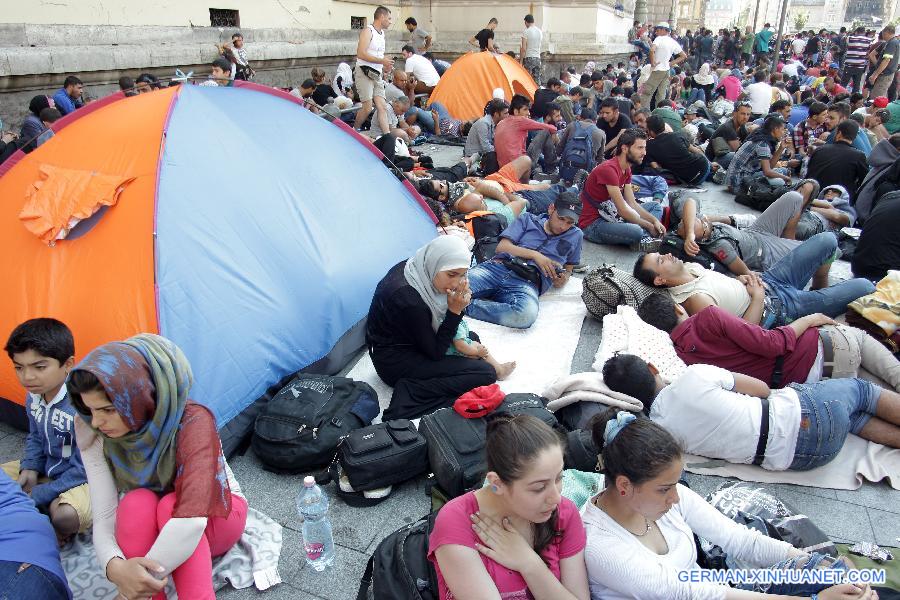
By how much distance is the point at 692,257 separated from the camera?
15.9ft

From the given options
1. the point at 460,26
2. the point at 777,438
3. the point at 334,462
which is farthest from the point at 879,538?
the point at 460,26

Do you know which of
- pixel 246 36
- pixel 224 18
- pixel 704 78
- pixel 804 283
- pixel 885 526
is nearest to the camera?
pixel 885 526

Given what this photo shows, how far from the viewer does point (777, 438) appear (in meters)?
2.83

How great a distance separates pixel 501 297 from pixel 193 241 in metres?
2.24

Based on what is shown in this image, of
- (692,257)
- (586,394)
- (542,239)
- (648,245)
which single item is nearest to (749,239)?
(692,257)

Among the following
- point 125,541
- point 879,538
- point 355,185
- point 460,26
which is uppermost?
point 460,26

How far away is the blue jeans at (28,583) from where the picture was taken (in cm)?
189

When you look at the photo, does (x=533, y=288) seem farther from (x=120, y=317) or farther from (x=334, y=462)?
(x=120, y=317)

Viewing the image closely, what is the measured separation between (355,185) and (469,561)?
318 centimetres

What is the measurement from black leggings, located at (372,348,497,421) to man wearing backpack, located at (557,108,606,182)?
449cm

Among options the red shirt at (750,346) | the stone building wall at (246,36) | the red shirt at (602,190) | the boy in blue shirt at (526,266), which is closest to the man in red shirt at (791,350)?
the red shirt at (750,346)

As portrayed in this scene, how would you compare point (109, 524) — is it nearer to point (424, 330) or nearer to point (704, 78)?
point (424, 330)

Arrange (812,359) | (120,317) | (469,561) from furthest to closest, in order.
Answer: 1. (812,359)
2. (120,317)
3. (469,561)

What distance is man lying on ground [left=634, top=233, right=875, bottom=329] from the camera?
398cm
